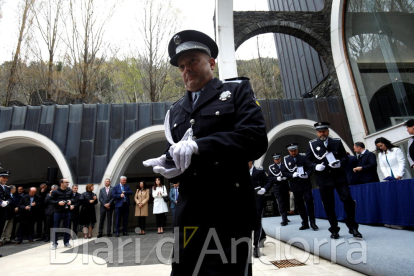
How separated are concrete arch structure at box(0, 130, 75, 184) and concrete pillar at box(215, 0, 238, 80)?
6.81 m

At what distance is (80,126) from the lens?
30.8 feet

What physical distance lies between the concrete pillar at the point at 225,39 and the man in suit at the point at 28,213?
808 cm

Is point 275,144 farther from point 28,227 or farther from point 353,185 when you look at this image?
point 28,227

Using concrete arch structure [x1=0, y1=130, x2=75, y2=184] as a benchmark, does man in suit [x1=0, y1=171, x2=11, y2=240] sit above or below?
below

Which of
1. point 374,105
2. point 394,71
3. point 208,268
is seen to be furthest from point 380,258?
point 374,105

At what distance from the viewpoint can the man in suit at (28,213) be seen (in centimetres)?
784

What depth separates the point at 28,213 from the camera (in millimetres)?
7984

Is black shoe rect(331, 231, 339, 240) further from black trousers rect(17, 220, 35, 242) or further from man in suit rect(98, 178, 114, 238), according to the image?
black trousers rect(17, 220, 35, 242)

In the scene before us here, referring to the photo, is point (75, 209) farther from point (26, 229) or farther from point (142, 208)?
point (142, 208)

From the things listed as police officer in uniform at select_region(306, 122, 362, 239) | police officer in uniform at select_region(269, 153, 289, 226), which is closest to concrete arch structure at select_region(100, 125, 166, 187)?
police officer in uniform at select_region(269, 153, 289, 226)

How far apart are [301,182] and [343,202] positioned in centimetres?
166

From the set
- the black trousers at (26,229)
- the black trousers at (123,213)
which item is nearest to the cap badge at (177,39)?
the black trousers at (123,213)

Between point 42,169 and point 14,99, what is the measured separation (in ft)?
14.1

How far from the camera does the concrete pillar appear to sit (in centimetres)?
1068
